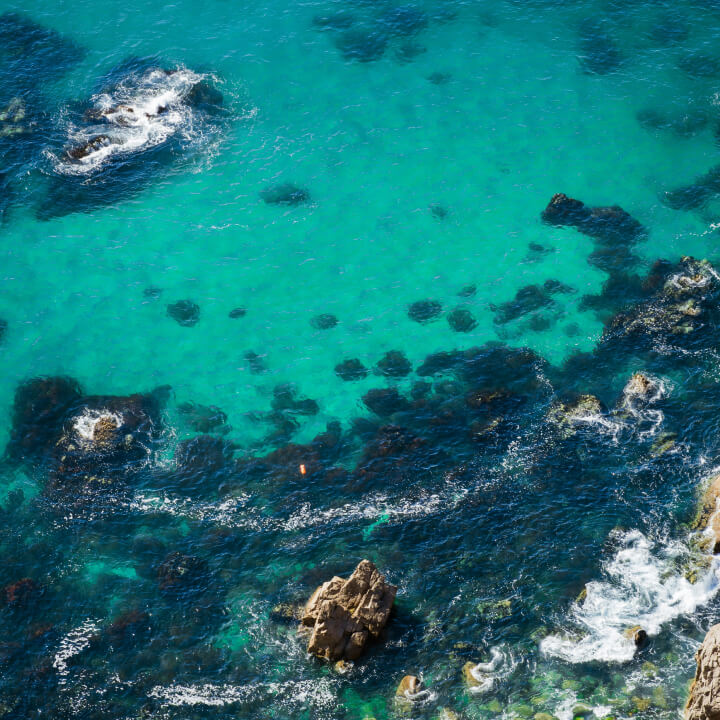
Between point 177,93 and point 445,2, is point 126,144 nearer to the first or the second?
point 177,93

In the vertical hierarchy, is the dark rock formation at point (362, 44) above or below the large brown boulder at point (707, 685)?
above

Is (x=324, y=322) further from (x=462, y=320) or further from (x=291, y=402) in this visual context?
(x=462, y=320)

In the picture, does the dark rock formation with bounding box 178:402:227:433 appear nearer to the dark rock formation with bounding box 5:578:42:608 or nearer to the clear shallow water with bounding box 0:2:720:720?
the clear shallow water with bounding box 0:2:720:720

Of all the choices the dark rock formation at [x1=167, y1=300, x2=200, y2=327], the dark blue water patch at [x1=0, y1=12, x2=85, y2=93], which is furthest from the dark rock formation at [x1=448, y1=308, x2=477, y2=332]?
the dark blue water patch at [x1=0, y1=12, x2=85, y2=93]

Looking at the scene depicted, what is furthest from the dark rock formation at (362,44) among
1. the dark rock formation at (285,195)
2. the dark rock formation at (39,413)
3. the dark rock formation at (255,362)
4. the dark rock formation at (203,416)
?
the dark rock formation at (39,413)

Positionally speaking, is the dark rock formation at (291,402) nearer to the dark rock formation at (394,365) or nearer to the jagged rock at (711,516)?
the dark rock formation at (394,365)

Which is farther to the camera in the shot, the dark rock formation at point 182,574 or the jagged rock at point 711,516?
the dark rock formation at point 182,574
